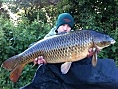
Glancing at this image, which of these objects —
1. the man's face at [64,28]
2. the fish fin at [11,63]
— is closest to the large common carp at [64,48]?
the fish fin at [11,63]

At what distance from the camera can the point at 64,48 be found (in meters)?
4.22

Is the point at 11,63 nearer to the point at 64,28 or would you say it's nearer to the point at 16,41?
the point at 64,28

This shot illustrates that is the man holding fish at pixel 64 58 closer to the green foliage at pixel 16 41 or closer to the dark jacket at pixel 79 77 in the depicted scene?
the dark jacket at pixel 79 77

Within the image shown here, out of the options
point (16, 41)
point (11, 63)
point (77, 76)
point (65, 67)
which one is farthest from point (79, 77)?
point (16, 41)

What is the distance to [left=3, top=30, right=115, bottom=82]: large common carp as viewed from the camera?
13.7ft

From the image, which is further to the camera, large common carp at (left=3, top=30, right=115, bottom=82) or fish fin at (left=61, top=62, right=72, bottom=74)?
fish fin at (left=61, top=62, right=72, bottom=74)

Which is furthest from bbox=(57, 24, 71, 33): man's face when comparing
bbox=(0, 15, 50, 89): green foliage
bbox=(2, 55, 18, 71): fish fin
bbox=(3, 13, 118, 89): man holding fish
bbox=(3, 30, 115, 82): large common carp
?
bbox=(0, 15, 50, 89): green foliage

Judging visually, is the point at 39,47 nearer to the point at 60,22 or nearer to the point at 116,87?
the point at 60,22

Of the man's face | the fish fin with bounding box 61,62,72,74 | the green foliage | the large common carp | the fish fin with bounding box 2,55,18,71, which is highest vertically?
the man's face

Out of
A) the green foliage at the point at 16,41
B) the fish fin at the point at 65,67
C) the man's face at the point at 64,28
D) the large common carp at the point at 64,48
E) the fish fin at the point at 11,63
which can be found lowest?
the green foliage at the point at 16,41

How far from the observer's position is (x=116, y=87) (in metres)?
4.86

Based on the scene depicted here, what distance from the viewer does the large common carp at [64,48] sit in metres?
4.16

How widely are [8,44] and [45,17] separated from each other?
2645 mm

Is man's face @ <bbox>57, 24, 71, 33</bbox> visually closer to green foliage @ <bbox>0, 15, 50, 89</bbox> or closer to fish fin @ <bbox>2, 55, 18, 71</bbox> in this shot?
fish fin @ <bbox>2, 55, 18, 71</bbox>
